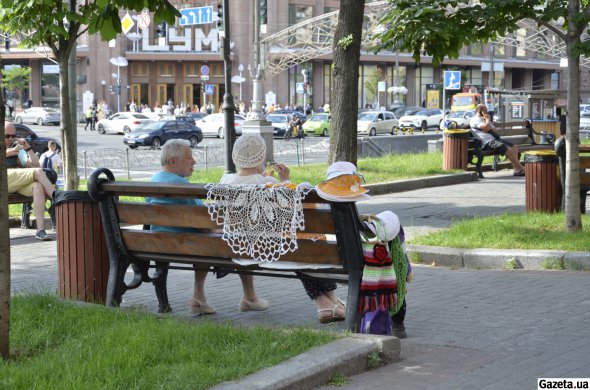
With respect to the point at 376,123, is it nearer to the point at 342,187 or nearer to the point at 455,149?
the point at 455,149

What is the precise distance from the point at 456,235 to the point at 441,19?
8.39ft

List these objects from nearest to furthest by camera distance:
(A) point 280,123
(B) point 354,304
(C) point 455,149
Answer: (B) point 354,304, (C) point 455,149, (A) point 280,123

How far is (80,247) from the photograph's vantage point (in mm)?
7500

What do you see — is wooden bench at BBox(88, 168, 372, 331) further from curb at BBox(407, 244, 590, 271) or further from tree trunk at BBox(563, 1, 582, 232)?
tree trunk at BBox(563, 1, 582, 232)

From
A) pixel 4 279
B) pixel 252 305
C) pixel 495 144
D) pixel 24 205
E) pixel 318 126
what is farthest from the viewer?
pixel 318 126

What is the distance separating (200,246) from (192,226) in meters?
0.16

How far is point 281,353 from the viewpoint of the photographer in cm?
558

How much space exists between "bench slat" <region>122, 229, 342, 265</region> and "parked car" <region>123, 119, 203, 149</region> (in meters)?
35.8

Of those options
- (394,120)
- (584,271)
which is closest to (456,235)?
(584,271)

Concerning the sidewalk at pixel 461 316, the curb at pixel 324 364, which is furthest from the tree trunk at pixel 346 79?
the curb at pixel 324 364

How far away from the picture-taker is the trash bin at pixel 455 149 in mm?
20062

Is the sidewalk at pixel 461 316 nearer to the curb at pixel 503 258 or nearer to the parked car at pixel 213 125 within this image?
the curb at pixel 503 258

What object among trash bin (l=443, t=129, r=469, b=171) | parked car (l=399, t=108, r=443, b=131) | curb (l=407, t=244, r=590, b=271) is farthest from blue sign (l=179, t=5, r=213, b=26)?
curb (l=407, t=244, r=590, b=271)

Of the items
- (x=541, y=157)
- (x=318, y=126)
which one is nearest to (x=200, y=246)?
(x=541, y=157)
